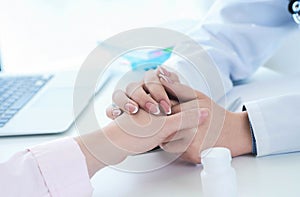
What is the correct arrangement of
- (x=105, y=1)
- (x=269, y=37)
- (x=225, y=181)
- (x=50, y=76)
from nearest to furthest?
(x=225, y=181)
(x=269, y=37)
(x=50, y=76)
(x=105, y=1)

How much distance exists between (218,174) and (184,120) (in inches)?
5.9

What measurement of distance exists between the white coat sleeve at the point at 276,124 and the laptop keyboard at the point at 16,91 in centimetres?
44

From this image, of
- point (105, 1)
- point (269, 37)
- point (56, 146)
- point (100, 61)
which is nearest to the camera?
point (56, 146)

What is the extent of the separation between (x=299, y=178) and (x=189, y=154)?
141 millimetres

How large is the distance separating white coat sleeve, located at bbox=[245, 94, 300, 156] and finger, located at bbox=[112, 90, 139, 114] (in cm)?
16

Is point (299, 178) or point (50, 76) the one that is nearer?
point (299, 178)

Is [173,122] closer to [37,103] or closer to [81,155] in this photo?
[81,155]

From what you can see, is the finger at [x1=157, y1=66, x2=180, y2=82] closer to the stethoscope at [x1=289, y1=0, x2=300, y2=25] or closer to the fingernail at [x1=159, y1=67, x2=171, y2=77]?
the fingernail at [x1=159, y1=67, x2=171, y2=77]

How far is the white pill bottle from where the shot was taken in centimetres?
48

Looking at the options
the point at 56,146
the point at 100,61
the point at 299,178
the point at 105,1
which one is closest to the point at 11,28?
the point at 105,1

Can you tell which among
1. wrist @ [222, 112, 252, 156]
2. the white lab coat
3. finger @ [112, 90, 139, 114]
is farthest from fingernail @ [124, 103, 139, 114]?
the white lab coat

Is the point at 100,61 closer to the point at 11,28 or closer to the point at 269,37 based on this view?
the point at 269,37

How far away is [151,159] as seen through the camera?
0.65 meters

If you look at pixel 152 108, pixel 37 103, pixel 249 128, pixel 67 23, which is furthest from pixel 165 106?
pixel 67 23
